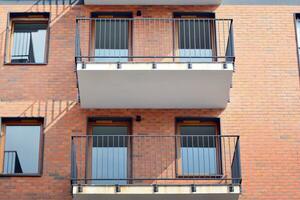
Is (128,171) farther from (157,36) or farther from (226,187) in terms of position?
(157,36)

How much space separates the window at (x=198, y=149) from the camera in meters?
13.4

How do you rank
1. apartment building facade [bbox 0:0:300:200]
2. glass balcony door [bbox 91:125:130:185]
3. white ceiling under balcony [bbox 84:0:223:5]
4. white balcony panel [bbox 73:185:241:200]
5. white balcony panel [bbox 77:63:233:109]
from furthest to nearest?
white ceiling under balcony [bbox 84:0:223:5]
glass balcony door [bbox 91:125:130:185]
apartment building facade [bbox 0:0:300:200]
white balcony panel [bbox 77:63:233:109]
white balcony panel [bbox 73:185:241:200]

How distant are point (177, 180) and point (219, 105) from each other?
191 centimetres

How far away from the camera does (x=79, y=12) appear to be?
14609 mm

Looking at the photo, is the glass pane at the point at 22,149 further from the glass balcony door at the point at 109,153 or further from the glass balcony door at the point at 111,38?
the glass balcony door at the point at 111,38

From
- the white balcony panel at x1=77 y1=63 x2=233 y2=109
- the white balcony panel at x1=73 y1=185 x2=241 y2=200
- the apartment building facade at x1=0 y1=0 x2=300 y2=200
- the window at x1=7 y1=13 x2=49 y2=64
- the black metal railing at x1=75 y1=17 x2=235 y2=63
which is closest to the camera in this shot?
the white balcony panel at x1=73 y1=185 x2=241 y2=200

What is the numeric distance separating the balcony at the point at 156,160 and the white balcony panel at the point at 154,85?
762mm

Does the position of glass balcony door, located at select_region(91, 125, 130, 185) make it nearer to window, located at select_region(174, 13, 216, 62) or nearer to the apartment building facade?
the apartment building facade

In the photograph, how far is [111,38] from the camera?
1455 centimetres

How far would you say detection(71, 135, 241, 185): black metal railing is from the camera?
13.1 metres

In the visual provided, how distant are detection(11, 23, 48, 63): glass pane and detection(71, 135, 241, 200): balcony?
90.0 inches

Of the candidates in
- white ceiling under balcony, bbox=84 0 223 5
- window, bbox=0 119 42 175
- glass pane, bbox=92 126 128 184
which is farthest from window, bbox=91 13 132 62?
window, bbox=0 119 42 175

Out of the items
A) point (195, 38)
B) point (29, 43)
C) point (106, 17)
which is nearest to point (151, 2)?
point (106, 17)

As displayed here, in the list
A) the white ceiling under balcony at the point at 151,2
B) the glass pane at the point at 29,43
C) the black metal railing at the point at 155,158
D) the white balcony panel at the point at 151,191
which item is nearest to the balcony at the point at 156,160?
the black metal railing at the point at 155,158
